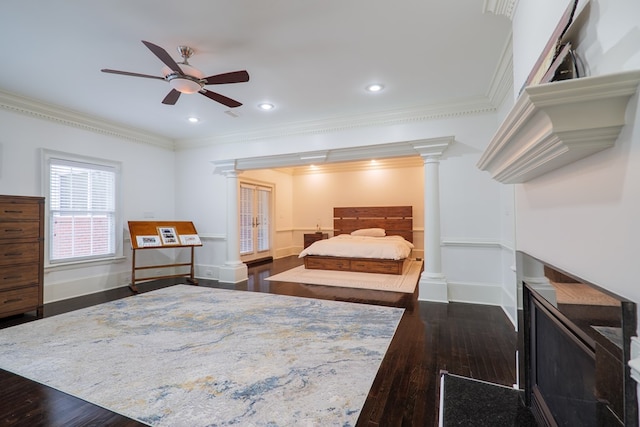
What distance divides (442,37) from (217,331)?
11.5ft

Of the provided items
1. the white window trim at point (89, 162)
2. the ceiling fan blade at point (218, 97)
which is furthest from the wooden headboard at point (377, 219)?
the ceiling fan blade at point (218, 97)

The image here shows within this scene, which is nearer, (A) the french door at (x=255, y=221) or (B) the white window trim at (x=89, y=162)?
(B) the white window trim at (x=89, y=162)

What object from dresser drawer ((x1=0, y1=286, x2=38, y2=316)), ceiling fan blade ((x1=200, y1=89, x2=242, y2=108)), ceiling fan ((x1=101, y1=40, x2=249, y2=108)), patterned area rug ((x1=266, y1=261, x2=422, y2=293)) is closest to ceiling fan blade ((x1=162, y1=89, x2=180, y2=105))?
ceiling fan ((x1=101, y1=40, x2=249, y2=108))

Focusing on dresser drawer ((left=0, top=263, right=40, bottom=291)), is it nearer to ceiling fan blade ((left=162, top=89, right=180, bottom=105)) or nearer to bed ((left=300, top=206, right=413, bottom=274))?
ceiling fan blade ((left=162, top=89, right=180, bottom=105))

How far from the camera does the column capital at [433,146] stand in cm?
390

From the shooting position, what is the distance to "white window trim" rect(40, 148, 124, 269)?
3.98 meters

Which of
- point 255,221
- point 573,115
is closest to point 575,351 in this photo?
point 573,115

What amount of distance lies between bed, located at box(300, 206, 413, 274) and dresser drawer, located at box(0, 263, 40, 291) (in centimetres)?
405

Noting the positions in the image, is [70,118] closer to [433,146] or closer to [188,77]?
[188,77]

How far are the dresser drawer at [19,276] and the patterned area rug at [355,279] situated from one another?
10.7 ft

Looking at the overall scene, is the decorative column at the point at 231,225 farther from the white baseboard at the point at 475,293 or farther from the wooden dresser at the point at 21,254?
the white baseboard at the point at 475,293

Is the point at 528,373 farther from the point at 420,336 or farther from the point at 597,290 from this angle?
the point at 420,336

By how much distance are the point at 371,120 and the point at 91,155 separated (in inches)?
174

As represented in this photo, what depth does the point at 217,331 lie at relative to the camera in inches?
117
